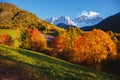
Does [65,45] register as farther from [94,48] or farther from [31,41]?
[94,48]

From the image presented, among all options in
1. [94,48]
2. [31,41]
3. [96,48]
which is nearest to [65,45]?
[31,41]

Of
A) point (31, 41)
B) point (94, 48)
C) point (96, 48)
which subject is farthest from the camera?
point (31, 41)

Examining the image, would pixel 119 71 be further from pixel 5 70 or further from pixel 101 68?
pixel 5 70

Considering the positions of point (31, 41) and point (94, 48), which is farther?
point (31, 41)

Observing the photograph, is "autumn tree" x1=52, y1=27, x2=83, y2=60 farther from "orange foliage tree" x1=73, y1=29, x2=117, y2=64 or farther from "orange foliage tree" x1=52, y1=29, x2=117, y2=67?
"orange foliage tree" x1=73, y1=29, x2=117, y2=64

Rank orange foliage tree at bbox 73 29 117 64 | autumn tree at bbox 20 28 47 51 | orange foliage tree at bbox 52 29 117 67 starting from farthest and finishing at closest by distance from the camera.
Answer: autumn tree at bbox 20 28 47 51 → orange foliage tree at bbox 52 29 117 67 → orange foliage tree at bbox 73 29 117 64

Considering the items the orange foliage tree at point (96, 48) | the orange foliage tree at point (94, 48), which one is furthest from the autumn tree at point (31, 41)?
the orange foliage tree at point (96, 48)

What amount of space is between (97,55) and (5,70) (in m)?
76.7

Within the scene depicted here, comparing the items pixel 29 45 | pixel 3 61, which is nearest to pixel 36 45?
pixel 29 45

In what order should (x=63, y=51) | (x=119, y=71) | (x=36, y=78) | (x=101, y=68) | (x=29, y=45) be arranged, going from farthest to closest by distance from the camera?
(x=29, y=45) → (x=63, y=51) → (x=101, y=68) → (x=119, y=71) → (x=36, y=78)

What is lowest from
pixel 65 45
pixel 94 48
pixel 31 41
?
pixel 94 48

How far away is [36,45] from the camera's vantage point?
148 metres

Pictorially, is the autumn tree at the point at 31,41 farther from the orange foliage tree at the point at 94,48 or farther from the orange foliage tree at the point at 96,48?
the orange foliage tree at the point at 96,48

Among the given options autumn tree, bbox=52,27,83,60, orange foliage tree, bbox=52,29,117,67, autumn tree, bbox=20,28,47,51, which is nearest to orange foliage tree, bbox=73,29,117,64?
orange foliage tree, bbox=52,29,117,67
